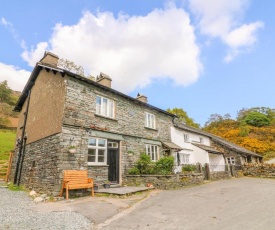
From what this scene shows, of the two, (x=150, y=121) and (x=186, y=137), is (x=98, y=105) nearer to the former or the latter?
(x=150, y=121)

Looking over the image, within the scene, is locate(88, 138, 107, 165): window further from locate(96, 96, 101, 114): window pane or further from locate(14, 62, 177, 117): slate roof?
locate(14, 62, 177, 117): slate roof

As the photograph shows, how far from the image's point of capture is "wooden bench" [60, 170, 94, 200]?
31.7 ft

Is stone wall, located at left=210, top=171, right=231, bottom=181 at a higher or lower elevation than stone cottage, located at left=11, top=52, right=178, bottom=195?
lower

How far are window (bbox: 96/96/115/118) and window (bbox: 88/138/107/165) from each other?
1974 millimetres

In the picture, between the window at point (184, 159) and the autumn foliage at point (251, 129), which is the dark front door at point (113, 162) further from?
the autumn foliage at point (251, 129)

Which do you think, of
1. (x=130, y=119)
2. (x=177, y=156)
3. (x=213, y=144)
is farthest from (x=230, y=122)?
(x=130, y=119)

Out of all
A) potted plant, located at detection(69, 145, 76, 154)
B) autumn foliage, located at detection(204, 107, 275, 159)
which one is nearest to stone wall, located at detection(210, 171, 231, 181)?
potted plant, located at detection(69, 145, 76, 154)

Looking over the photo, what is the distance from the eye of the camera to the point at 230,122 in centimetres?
4666

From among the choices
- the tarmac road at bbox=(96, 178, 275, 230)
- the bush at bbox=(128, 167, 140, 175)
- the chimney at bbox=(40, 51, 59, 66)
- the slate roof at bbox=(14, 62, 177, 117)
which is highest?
the chimney at bbox=(40, 51, 59, 66)

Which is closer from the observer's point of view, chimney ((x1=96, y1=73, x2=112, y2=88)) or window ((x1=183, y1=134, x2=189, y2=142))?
chimney ((x1=96, y1=73, x2=112, y2=88))

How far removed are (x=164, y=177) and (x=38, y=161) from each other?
8.04 meters

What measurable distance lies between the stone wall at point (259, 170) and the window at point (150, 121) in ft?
44.5

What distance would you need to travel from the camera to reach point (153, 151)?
54.9 feet

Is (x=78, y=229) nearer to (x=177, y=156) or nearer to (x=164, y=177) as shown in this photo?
(x=164, y=177)
